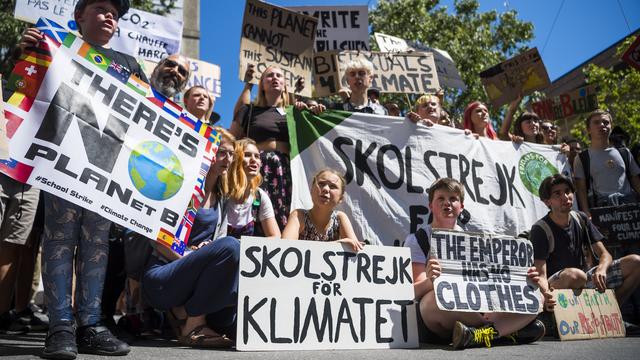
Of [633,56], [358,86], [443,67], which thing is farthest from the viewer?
[443,67]

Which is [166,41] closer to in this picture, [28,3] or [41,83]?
[28,3]

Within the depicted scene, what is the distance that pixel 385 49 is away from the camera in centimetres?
882

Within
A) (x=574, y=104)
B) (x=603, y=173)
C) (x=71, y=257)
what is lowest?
(x=71, y=257)

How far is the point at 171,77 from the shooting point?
379 cm

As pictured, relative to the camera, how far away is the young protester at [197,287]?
334 centimetres

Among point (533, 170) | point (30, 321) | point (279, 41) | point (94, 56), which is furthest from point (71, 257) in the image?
point (533, 170)

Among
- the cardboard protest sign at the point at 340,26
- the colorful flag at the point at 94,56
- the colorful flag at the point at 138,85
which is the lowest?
the colorful flag at the point at 138,85

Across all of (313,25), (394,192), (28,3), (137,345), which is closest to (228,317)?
(137,345)

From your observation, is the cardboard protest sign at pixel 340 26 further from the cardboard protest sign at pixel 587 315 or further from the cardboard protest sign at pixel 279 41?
the cardboard protest sign at pixel 587 315

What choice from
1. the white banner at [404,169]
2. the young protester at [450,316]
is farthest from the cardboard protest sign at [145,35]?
the young protester at [450,316]

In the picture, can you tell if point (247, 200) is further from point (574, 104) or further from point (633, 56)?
point (574, 104)

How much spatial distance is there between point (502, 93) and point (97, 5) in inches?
215

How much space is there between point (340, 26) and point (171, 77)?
4.14m

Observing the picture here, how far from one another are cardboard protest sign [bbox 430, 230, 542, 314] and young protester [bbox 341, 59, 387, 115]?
2.30 metres
